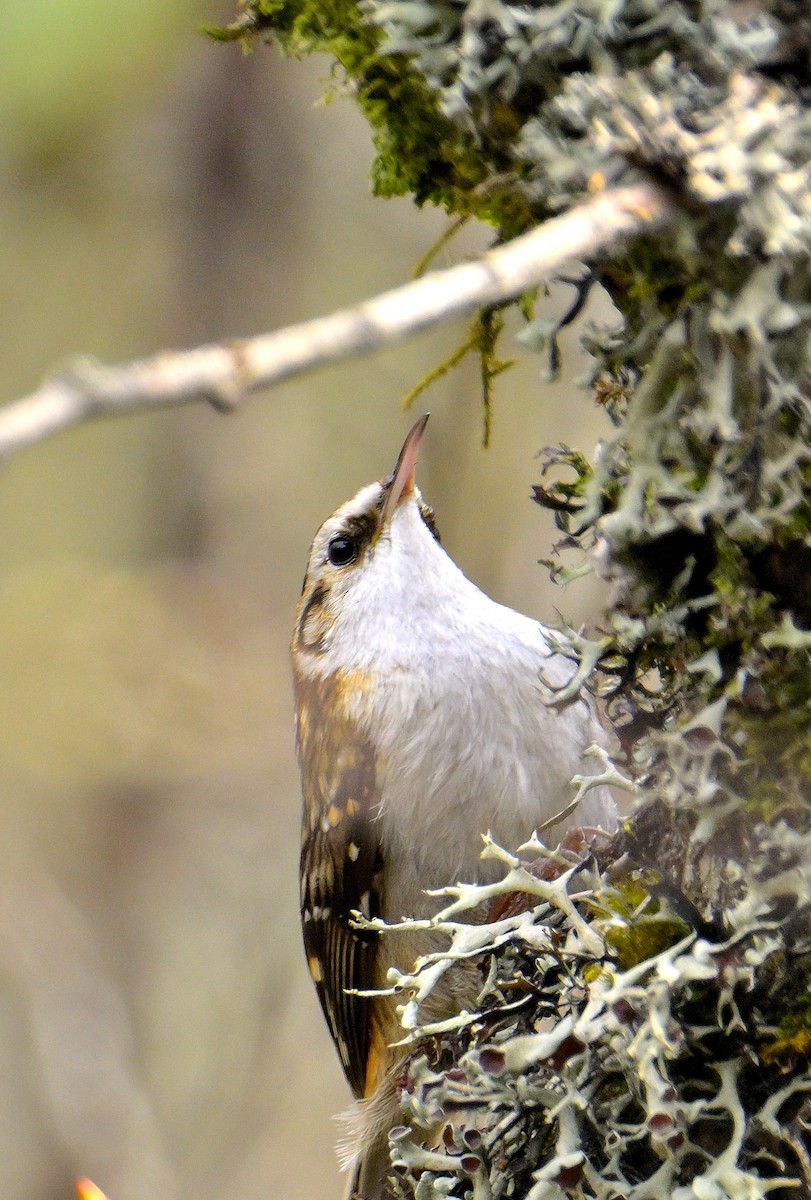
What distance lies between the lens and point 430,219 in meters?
5.19

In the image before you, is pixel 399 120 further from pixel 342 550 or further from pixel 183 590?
pixel 183 590

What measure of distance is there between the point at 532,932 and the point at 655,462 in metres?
0.59

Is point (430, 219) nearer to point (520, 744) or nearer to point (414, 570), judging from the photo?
point (414, 570)

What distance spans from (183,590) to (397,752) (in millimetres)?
2803

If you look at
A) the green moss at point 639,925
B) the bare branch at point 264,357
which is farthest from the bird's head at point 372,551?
the bare branch at point 264,357

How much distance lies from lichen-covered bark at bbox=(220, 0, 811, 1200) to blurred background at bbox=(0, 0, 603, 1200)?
11.3 feet

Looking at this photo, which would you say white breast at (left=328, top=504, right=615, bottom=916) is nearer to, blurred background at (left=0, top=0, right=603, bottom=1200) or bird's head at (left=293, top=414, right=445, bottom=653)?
bird's head at (left=293, top=414, right=445, bottom=653)

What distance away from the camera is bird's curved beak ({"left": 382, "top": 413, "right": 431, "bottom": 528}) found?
275cm

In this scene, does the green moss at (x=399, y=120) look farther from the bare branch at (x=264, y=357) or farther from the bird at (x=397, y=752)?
the bird at (x=397, y=752)

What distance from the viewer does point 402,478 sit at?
2.80 meters

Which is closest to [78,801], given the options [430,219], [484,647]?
[430,219]

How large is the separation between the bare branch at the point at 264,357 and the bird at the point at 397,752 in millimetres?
1818

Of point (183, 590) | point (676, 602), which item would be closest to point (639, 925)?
point (676, 602)

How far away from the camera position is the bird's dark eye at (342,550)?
2.96 meters
